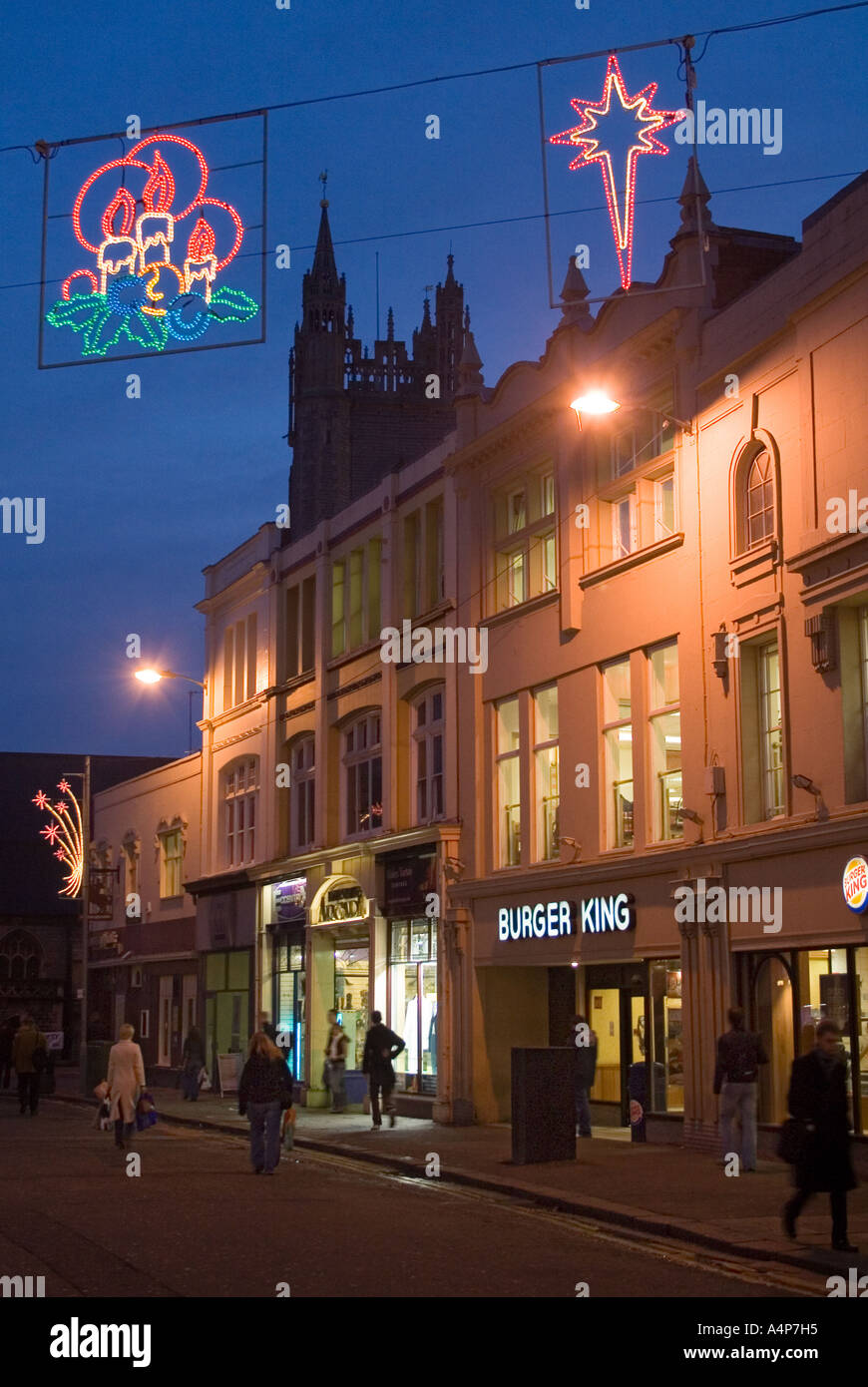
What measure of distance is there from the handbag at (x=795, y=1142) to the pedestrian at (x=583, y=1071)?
10.5 meters

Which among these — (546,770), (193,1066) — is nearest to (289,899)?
(193,1066)

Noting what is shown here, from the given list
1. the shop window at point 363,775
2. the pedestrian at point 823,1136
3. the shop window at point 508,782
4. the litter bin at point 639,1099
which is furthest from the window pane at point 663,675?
the pedestrian at point 823,1136

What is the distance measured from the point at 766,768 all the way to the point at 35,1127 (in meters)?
14.2

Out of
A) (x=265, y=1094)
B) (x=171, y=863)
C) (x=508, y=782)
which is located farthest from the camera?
(x=171, y=863)

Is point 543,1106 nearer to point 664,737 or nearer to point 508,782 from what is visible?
point 664,737

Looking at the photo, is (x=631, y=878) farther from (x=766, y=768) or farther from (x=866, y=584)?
(x=866, y=584)

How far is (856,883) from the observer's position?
18.7m

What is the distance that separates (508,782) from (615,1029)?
15.6 feet

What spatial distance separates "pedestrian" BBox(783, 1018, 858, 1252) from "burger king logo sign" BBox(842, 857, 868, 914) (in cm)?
555

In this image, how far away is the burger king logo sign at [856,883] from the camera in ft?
60.8

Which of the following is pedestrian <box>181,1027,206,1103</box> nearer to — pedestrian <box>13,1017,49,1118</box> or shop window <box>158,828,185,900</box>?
pedestrian <box>13,1017,49,1118</box>
